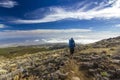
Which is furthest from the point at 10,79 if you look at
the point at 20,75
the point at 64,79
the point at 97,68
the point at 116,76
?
the point at 116,76

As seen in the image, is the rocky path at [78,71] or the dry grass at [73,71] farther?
the rocky path at [78,71]

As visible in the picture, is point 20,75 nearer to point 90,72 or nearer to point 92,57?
→ point 90,72

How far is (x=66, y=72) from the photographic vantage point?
1207 inches

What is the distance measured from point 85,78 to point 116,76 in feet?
14.6

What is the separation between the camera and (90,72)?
31.0 metres

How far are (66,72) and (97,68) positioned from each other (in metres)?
5.24

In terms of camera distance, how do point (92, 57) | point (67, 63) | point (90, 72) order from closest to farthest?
point (90, 72) < point (67, 63) < point (92, 57)

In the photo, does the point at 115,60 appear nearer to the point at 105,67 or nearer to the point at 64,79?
the point at 105,67

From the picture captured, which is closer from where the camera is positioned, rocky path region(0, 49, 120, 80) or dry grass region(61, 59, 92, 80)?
dry grass region(61, 59, 92, 80)

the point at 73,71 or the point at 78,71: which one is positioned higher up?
the point at 73,71

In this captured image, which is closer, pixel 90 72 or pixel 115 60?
pixel 90 72

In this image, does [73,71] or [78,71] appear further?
[78,71]

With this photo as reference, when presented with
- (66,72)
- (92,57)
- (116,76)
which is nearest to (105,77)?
(116,76)

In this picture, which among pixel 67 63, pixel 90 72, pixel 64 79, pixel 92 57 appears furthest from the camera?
pixel 92 57
